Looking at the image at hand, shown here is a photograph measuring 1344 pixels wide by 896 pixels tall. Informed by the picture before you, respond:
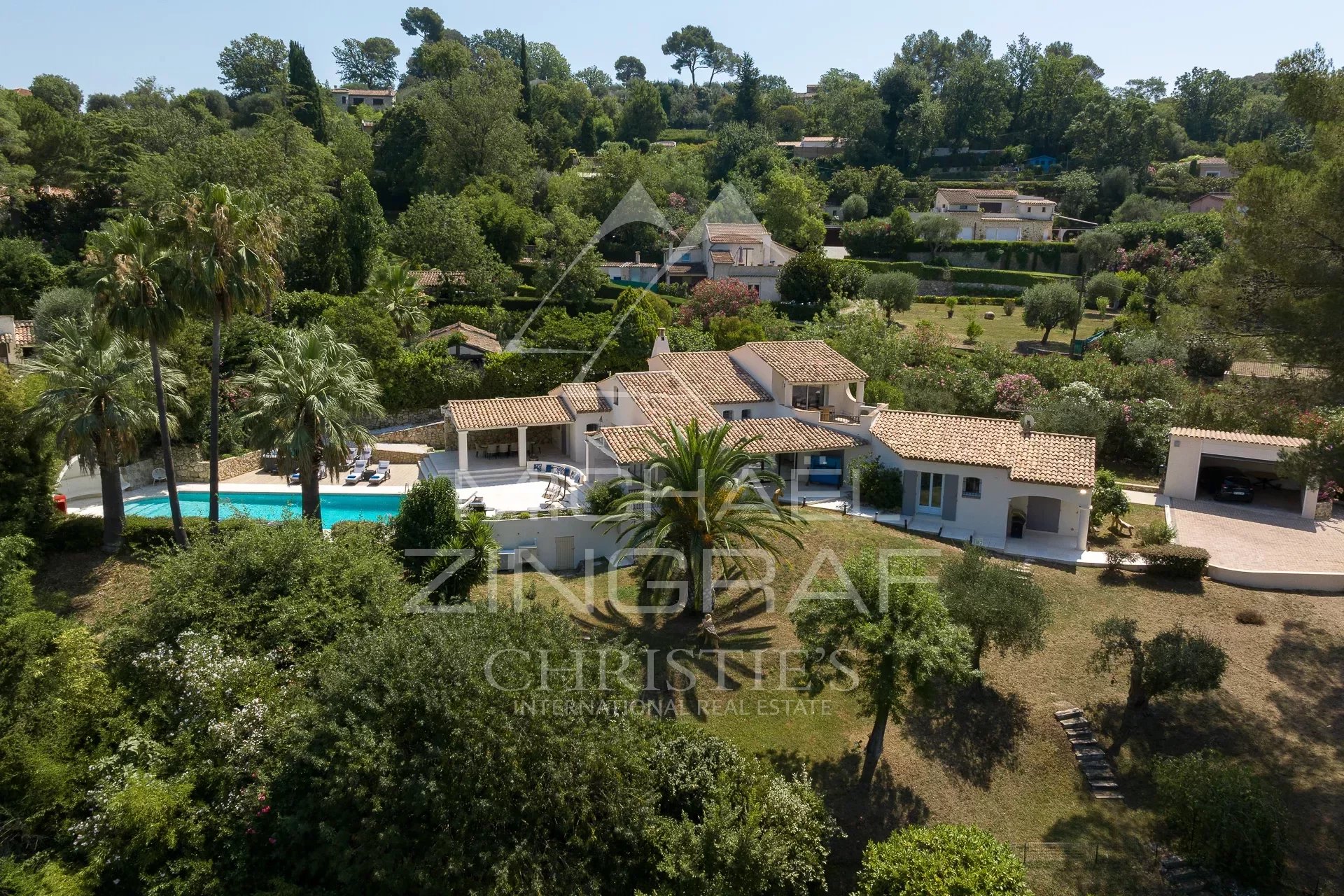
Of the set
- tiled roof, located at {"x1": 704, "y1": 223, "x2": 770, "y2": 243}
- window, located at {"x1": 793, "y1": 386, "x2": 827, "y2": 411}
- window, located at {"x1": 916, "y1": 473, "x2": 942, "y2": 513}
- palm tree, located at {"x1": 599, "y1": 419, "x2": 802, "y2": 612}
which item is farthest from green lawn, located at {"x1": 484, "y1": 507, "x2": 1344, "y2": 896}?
tiled roof, located at {"x1": 704, "y1": 223, "x2": 770, "y2": 243}

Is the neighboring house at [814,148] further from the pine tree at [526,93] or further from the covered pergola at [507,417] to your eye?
the covered pergola at [507,417]

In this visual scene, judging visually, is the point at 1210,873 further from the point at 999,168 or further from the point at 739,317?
the point at 999,168

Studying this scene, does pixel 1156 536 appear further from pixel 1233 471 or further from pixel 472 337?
pixel 472 337

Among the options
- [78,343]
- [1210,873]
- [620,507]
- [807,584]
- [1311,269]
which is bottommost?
[1210,873]

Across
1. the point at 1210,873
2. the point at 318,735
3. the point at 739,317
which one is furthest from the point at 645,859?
the point at 739,317

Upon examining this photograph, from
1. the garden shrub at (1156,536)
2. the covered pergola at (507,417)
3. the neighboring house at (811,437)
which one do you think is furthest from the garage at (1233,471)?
the covered pergola at (507,417)

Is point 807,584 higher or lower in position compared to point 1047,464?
lower

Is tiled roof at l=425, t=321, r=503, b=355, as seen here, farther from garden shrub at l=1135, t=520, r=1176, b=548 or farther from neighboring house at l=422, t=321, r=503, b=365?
garden shrub at l=1135, t=520, r=1176, b=548
